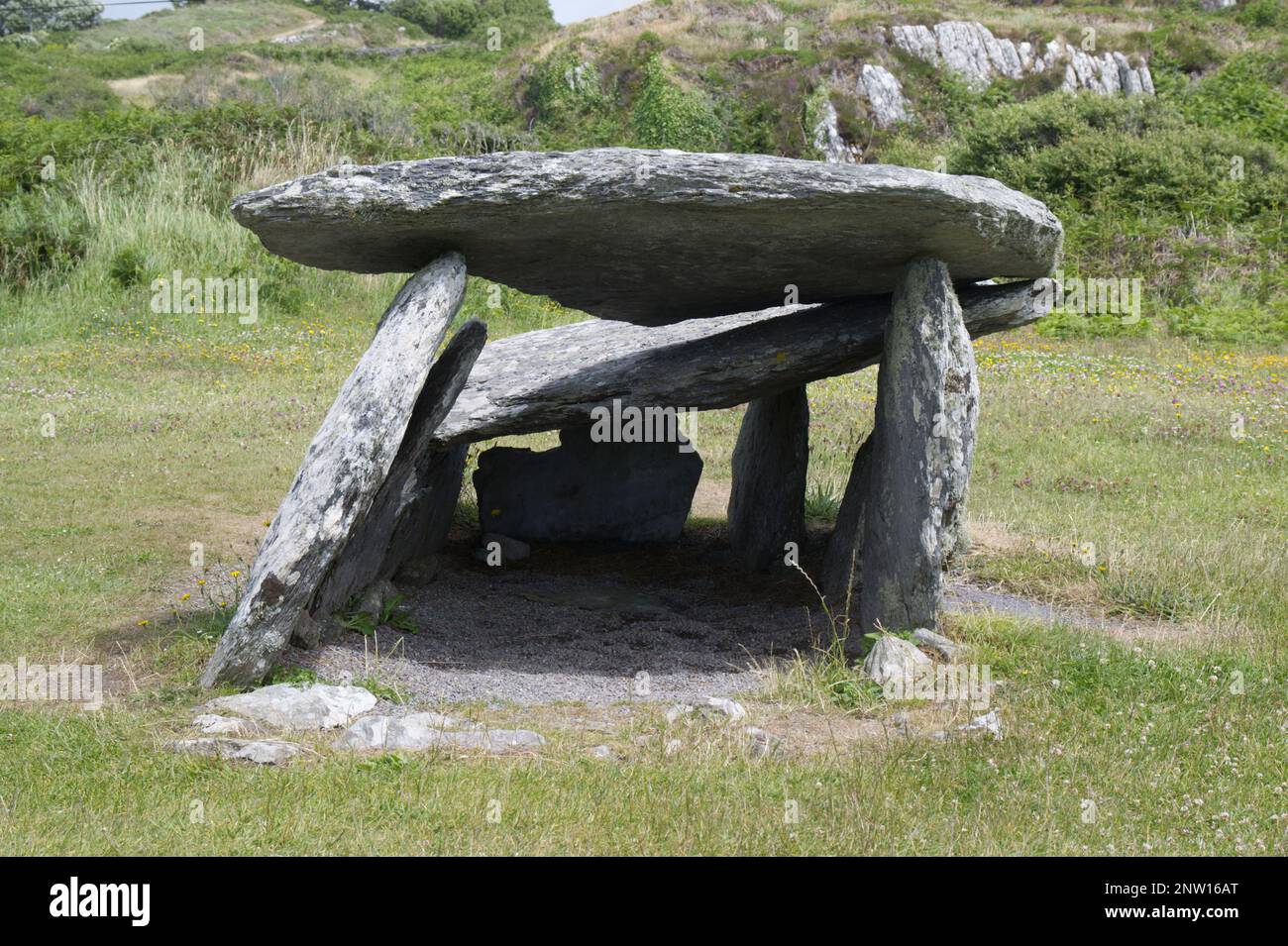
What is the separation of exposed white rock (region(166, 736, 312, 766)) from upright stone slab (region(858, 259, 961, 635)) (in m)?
3.51

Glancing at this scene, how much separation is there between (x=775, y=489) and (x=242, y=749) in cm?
533

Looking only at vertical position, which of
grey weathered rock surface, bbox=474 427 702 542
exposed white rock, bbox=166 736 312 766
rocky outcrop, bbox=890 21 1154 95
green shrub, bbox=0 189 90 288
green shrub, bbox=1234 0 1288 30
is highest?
green shrub, bbox=1234 0 1288 30

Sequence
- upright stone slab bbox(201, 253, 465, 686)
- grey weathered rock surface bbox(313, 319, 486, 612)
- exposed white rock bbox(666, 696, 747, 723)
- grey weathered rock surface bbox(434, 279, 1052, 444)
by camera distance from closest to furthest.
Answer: exposed white rock bbox(666, 696, 747, 723), upright stone slab bbox(201, 253, 465, 686), grey weathered rock surface bbox(313, 319, 486, 612), grey weathered rock surface bbox(434, 279, 1052, 444)

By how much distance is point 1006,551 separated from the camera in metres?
9.26

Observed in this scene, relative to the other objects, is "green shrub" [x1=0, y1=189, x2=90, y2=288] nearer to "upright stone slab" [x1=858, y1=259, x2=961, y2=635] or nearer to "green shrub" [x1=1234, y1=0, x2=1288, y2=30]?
"upright stone slab" [x1=858, y1=259, x2=961, y2=635]

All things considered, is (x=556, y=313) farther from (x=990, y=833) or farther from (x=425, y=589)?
(x=990, y=833)

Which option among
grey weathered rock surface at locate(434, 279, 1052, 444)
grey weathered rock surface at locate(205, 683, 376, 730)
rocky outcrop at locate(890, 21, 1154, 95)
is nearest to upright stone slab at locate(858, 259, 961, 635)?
grey weathered rock surface at locate(434, 279, 1052, 444)

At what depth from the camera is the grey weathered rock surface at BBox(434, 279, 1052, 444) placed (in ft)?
27.6

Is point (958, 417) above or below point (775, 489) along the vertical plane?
above

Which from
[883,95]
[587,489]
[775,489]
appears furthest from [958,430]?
[883,95]

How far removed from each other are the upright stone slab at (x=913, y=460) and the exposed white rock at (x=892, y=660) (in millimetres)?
433

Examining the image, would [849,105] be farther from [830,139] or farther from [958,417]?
[958,417]

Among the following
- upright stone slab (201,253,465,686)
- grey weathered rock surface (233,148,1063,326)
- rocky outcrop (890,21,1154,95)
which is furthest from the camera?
rocky outcrop (890,21,1154,95)

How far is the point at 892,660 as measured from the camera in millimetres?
6695
